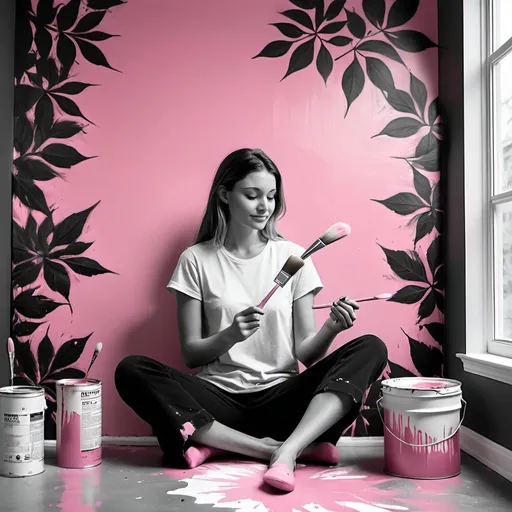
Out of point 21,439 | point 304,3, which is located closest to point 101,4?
point 304,3

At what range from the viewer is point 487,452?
1.96m

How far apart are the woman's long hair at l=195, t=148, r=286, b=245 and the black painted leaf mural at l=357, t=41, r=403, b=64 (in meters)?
0.58

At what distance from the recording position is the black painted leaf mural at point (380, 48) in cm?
237

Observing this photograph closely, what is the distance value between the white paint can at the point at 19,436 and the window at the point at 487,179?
139 centimetres

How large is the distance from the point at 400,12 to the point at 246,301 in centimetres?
123

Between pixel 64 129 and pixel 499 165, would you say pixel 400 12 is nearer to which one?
pixel 499 165

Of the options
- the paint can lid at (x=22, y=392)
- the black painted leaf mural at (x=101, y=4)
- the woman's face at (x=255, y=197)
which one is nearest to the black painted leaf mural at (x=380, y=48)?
the woman's face at (x=255, y=197)

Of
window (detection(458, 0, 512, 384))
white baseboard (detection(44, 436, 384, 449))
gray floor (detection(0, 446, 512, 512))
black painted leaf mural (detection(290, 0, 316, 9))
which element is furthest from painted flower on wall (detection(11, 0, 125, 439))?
window (detection(458, 0, 512, 384))

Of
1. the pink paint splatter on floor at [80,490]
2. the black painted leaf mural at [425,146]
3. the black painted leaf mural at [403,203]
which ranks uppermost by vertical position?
the black painted leaf mural at [425,146]

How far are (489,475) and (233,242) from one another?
44.2 inches

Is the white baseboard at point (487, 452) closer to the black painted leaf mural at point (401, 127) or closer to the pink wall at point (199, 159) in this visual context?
the pink wall at point (199, 159)

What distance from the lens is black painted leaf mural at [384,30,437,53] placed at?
237 cm

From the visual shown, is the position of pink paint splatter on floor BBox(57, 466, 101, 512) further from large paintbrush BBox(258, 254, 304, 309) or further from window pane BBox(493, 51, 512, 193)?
window pane BBox(493, 51, 512, 193)

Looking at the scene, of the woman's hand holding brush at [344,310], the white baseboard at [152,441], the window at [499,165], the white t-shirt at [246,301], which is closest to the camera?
the woman's hand holding brush at [344,310]
